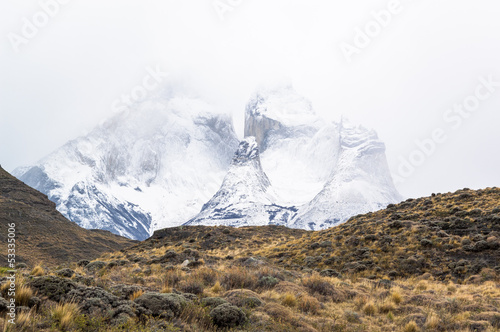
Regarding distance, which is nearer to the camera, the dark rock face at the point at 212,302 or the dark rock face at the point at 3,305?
the dark rock face at the point at 3,305

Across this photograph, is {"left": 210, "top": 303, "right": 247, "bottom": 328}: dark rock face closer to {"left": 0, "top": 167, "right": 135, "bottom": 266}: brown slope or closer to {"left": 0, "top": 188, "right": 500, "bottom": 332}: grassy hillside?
{"left": 0, "top": 188, "right": 500, "bottom": 332}: grassy hillside

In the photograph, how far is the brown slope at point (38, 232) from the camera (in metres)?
60.7

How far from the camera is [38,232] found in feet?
227

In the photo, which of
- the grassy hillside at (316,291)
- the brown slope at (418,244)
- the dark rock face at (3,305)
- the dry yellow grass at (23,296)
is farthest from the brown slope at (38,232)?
the dark rock face at (3,305)

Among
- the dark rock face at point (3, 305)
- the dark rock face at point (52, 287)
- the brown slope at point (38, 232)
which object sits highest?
the dark rock face at point (3, 305)

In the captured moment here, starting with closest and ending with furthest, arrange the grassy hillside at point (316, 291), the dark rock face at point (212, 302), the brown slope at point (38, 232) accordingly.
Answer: the grassy hillside at point (316, 291), the dark rock face at point (212, 302), the brown slope at point (38, 232)

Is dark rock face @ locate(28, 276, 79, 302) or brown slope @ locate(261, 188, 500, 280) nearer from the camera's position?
dark rock face @ locate(28, 276, 79, 302)

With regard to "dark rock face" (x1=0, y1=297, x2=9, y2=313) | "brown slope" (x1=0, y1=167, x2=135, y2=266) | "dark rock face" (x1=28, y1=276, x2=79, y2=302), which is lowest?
"brown slope" (x1=0, y1=167, x2=135, y2=266)

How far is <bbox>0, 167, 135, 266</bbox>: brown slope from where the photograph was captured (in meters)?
60.7

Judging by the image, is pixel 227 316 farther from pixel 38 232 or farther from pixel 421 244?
pixel 38 232

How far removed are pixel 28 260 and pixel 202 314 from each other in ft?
195

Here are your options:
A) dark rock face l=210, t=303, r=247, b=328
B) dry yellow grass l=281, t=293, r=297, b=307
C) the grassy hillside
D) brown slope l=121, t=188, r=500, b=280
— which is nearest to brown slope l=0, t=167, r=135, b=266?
brown slope l=121, t=188, r=500, b=280

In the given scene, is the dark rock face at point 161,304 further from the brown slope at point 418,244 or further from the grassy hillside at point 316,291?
the brown slope at point 418,244

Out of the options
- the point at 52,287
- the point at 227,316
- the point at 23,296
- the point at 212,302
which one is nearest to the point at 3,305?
the point at 23,296
